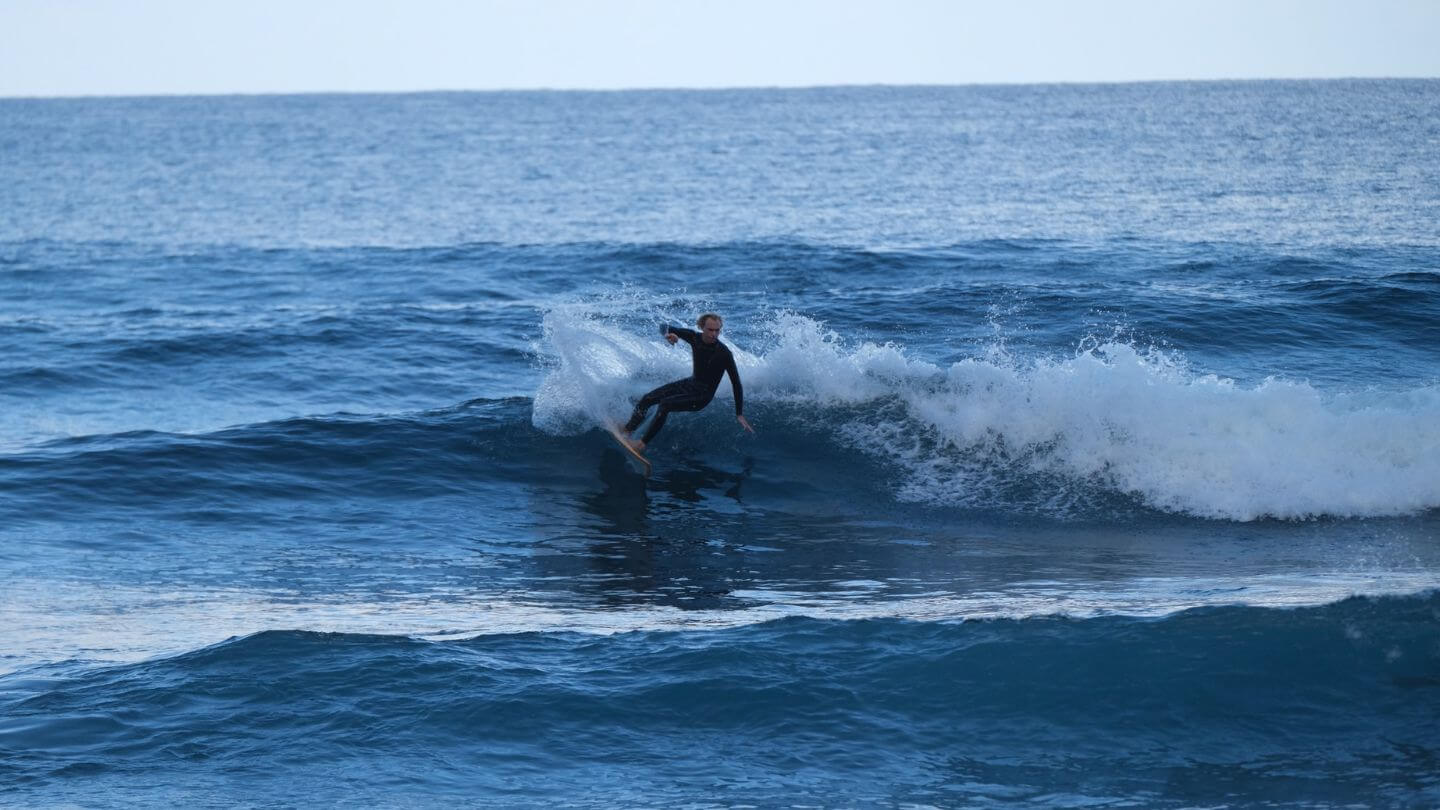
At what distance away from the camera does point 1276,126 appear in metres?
71.7

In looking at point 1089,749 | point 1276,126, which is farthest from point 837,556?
point 1276,126

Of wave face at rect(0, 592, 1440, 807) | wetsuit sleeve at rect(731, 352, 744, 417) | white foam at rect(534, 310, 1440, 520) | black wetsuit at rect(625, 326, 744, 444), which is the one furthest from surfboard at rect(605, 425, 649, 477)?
wave face at rect(0, 592, 1440, 807)

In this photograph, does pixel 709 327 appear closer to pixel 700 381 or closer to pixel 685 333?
pixel 685 333

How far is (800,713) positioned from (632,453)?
7.18 metres

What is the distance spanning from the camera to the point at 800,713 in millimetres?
8367

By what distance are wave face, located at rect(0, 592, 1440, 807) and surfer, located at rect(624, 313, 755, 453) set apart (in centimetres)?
514

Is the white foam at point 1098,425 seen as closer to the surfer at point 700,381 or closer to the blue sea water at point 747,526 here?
the blue sea water at point 747,526

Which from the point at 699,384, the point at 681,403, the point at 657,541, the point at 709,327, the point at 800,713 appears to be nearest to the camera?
the point at 800,713

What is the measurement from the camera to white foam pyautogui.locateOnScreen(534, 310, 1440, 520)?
13.5m

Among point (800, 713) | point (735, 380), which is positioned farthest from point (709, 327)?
point (800, 713)

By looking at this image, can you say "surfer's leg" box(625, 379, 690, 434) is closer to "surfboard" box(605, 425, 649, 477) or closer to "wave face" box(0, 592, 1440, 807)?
"surfboard" box(605, 425, 649, 477)

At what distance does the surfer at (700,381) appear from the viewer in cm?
1415

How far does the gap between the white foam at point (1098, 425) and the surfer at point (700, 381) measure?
190 cm

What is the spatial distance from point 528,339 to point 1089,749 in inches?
617
